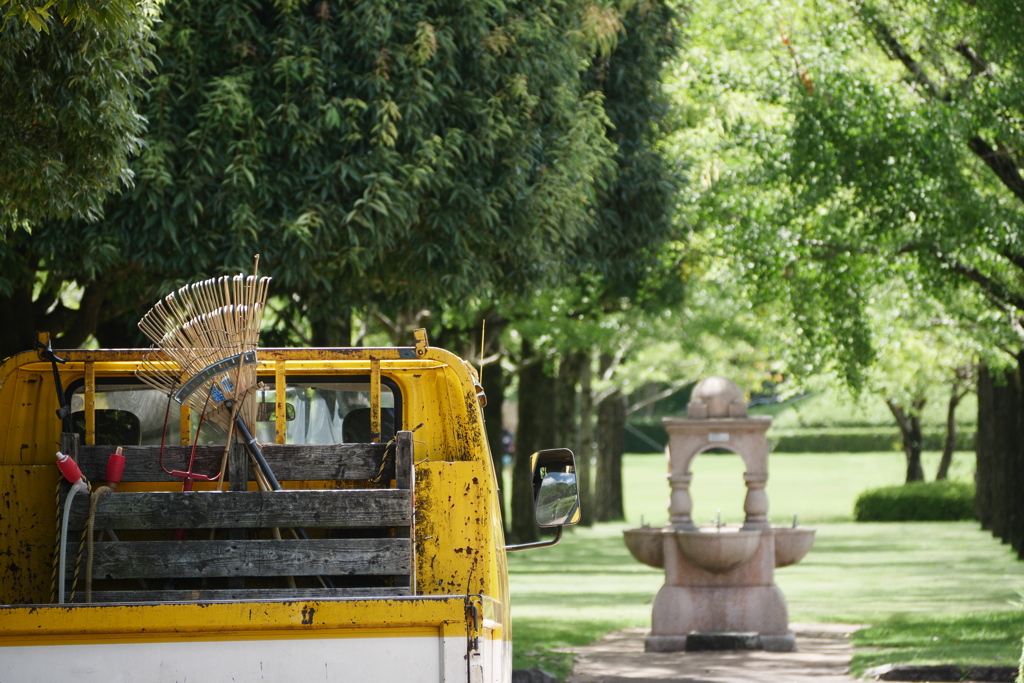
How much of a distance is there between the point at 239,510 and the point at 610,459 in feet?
114

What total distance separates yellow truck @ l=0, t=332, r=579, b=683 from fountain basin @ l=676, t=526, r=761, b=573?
6990 mm

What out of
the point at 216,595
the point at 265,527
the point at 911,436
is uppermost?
Result: the point at 911,436

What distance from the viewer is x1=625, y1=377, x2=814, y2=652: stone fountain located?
12.7m

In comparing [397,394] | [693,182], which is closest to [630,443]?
[693,182]

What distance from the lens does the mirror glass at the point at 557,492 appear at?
18.6ft

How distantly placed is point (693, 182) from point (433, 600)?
46.3ft

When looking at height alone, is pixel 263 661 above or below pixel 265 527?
below

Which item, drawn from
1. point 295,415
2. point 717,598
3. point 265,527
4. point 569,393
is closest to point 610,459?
point 569,393

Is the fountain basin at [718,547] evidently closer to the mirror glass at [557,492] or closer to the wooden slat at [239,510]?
the mirror glass at [557,492]

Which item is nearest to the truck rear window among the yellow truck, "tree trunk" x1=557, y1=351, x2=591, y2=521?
the yellow truck

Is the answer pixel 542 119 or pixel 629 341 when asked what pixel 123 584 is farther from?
pixel 629 341

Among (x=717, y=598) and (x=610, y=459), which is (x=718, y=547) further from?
(x=610, y=459)

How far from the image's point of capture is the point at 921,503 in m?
38.2

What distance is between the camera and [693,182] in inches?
695
